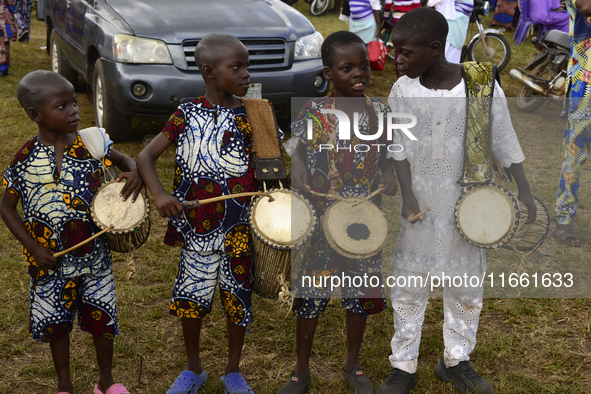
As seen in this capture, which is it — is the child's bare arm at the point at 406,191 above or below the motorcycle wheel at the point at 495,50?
above

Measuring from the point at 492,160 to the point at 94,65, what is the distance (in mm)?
4647

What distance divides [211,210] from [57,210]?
0.63 meters

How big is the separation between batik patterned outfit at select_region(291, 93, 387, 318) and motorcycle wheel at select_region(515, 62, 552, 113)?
584 centimetres

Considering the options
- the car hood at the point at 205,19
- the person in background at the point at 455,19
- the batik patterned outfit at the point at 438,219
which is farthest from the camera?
the person in background at the point at 455,19

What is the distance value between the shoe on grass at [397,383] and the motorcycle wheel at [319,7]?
13.6 meters

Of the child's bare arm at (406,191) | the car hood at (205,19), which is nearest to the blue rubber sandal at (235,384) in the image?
the child's bare arm at (406,191)

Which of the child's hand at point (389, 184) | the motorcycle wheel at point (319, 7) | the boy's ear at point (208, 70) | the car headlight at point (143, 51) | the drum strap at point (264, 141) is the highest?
the boy's ear at point (208, 70)

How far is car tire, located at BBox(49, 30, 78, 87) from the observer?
298 inches

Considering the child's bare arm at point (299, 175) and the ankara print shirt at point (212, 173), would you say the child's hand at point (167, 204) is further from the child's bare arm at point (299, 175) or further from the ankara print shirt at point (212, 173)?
the child's bare arm at point (299, 175)

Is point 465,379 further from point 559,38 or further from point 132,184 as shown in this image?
point 559,38

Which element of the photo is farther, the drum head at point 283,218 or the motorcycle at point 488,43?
the motorcycle at point 488,43

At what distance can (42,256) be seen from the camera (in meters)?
2.42

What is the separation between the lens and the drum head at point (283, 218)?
2486 millimetres

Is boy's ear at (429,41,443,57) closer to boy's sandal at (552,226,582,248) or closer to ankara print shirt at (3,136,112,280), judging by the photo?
ankara print shirt at (3,136,112,280)
